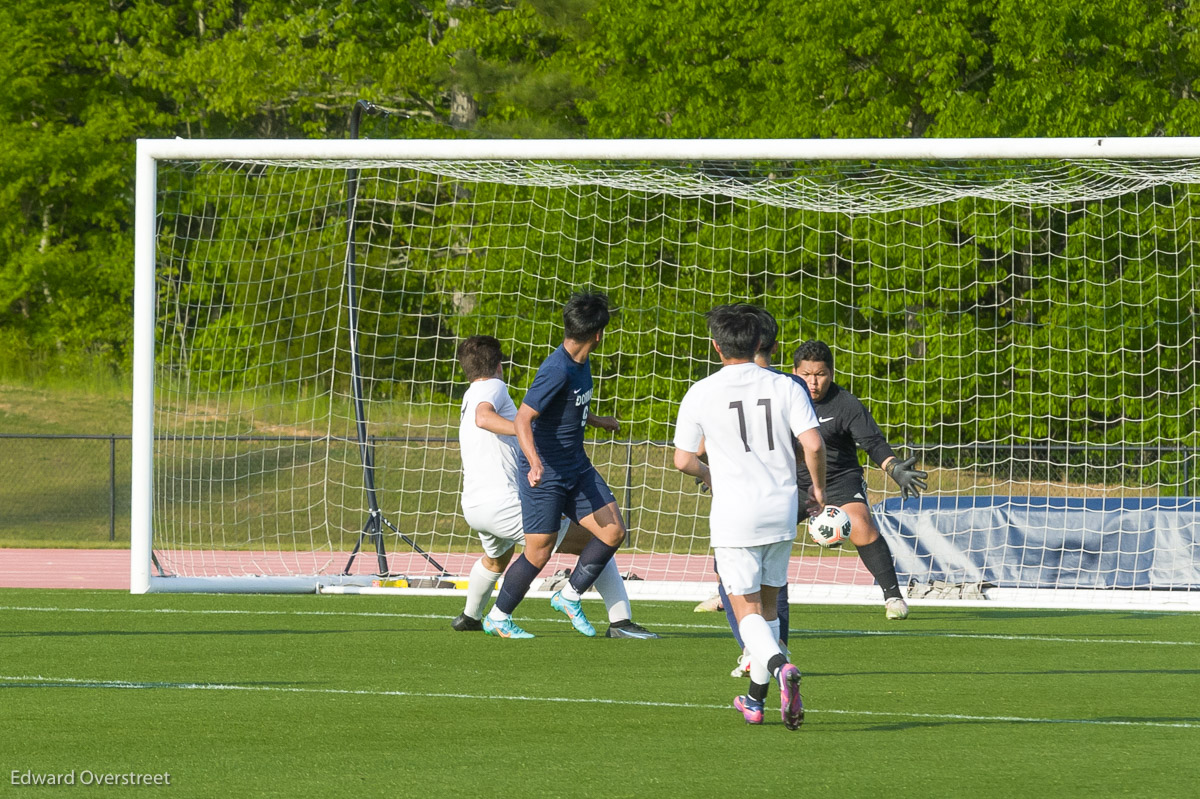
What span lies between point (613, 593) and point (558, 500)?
0.90m

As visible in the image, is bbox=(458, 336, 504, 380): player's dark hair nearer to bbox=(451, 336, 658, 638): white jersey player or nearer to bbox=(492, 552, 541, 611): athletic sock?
bbox=(451, 336, 658, 638): white jersey player

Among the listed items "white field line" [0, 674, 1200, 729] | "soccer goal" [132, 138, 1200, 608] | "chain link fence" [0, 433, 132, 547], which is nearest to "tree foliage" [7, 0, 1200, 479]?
"soccer goal" [132, 138, 1200, 608]

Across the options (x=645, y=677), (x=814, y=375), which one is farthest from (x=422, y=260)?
(x=645, y=677)

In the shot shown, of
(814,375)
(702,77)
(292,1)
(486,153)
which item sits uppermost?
(292,1)

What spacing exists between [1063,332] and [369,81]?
17189mm

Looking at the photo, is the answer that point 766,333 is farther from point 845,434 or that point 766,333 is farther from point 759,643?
point 845,434

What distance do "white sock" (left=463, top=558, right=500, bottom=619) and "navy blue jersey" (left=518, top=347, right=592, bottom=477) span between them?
3.28 feet

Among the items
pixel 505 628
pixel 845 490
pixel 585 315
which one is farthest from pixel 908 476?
pixel 505 628

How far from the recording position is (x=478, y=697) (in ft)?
23.3

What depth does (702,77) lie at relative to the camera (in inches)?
1045

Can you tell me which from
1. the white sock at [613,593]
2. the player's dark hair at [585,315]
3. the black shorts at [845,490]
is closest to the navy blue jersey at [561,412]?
the player's dark hair at [585,315]

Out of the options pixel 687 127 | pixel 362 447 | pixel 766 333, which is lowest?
pixel 362 447

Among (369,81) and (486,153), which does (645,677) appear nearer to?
(486,153)

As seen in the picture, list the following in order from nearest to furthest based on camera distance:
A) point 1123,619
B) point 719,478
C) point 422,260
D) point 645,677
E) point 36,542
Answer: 1. point 719,478
2. point 645,677
3. point 1123,619
4. point 36,542
5. point 422,260
